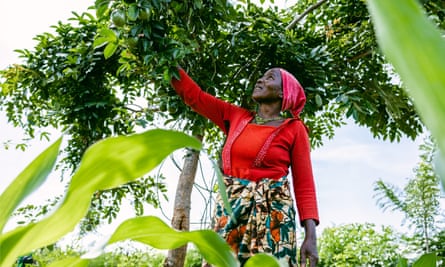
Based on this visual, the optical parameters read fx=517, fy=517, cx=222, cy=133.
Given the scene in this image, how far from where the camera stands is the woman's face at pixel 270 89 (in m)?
1.63

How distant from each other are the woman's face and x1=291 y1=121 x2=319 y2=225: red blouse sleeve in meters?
0.13

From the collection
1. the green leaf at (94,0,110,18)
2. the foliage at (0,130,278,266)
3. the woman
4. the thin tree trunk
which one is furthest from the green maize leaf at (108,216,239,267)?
the thin tree trunk

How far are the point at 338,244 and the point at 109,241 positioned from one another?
4.85 metres

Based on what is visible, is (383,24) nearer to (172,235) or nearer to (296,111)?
(172,235)

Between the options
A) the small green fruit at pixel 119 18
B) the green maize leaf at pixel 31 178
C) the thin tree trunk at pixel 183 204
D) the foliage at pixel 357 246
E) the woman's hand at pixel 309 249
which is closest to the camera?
the green maize leaf at pixel 31 178

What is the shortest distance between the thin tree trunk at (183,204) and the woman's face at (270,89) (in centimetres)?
69

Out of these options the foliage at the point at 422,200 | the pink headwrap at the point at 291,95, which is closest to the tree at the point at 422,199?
the foliage at the point at 422,200

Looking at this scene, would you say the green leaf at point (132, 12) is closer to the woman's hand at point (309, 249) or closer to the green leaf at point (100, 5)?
the green leaf at point (100, 5)

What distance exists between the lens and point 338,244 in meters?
4.85

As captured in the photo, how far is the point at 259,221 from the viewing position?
58.0 inches

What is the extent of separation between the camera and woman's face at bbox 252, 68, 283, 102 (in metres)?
1.63

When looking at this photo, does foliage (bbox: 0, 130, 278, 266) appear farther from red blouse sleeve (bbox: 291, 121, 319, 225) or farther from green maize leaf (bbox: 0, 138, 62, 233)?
red blouse sleeve (bbox: 291, 121, 319, 225)

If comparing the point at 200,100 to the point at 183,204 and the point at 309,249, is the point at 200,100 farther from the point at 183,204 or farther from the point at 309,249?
the point at 183,204

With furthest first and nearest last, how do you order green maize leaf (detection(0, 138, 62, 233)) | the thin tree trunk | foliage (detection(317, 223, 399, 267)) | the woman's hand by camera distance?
foliage (detection(317, 223, 399, 267)) < the thin tree trunk < the woman's hand < green maize leaf (detection(0, 138, 62, 233))
